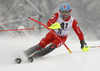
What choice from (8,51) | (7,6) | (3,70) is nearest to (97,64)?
(3,70)

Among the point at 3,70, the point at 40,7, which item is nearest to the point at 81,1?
the point at 40,7

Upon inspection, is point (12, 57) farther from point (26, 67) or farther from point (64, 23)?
point (64, 23)

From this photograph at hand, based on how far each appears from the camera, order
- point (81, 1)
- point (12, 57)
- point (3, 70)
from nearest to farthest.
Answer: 1. point (3, 70)
2. point (12, 57)
3. point (81, 1)

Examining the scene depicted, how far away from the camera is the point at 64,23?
11.5 ft

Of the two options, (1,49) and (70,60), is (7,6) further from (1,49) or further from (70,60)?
(70,60)

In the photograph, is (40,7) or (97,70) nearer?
(97,70)

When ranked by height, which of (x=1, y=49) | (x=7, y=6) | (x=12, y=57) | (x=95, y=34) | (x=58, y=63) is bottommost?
(x=58, y=63)

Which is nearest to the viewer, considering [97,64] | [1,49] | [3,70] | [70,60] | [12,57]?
[3,70]

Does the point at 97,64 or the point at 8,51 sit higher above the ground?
the point at 8,51

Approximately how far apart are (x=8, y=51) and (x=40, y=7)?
481cm

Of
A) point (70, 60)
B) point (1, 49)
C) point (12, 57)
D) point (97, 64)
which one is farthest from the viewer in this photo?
point (1, 49)

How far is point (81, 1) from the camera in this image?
36.8 ft

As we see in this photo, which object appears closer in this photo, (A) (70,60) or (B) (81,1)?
(A) (70,60)

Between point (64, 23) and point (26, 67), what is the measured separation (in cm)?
143
